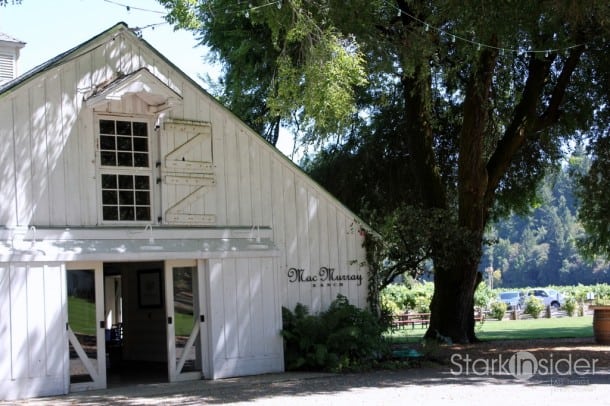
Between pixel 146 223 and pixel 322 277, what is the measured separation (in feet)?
12.7

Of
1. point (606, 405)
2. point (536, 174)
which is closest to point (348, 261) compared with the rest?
point (606, 405)

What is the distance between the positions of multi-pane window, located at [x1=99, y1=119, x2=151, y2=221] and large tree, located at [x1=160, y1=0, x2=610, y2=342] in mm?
3294

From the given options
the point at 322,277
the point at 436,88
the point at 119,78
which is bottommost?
the point at 322,277

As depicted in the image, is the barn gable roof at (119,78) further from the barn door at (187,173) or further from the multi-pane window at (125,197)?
the multi-pane window at (125,197)

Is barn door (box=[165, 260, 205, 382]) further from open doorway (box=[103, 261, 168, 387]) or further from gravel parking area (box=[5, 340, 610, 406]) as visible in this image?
open doorway (box=[103, 261, 168, 387])

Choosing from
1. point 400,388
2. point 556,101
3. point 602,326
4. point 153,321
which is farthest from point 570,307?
point 400,388

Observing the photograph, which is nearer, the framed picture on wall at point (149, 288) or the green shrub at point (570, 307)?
the framed picture on wall at point (149, 288)

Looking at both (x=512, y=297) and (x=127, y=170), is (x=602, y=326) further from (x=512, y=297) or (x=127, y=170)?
(x=512, y=297)

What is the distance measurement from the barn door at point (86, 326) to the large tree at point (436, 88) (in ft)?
17.8

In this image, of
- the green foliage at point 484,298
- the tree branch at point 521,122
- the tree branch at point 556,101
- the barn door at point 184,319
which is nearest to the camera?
the barn door at point 184,319

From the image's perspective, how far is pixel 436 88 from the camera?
24125 mm

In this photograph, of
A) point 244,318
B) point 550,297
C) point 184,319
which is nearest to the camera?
point 184,319

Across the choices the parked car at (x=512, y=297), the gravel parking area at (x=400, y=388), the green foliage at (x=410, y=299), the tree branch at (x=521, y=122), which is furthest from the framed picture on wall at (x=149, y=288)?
the parked car at (x=512, y=297)

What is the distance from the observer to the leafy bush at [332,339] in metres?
15.7
